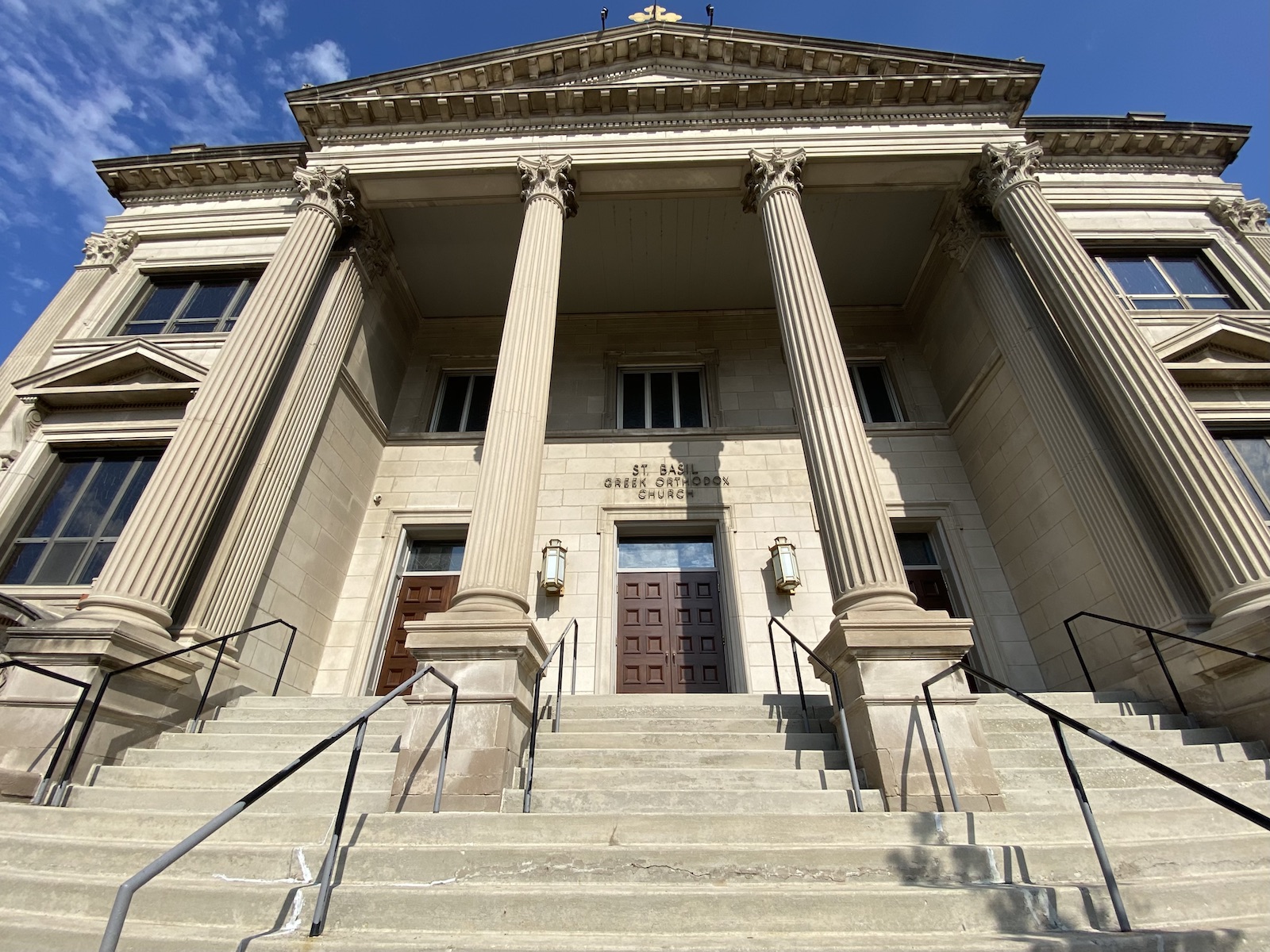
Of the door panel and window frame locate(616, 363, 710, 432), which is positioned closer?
the door panel

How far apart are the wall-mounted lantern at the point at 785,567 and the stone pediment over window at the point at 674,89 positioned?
7.59 m

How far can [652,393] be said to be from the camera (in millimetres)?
13484

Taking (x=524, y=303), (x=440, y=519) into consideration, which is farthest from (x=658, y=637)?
(x=524, y=303)

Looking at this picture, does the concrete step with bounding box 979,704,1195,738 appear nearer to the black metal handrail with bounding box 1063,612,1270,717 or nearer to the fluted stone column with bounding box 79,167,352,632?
the black metal handrail with bounding box 1063,612,1270,717

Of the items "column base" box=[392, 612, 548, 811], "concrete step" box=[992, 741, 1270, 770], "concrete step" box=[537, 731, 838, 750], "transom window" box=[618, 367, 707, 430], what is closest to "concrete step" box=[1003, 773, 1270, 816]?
"concrete step" box=[992, 741, 1270, 770]

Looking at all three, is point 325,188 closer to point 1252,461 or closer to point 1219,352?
point 1219,352

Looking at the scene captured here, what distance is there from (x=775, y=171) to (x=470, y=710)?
29.9 ft

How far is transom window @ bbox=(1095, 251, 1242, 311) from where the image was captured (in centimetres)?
1084

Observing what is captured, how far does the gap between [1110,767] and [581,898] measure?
5.08 meters

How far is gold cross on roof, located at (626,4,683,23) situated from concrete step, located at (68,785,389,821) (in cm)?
1353

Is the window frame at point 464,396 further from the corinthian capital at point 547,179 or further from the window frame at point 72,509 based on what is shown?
the window frame at point 72,509

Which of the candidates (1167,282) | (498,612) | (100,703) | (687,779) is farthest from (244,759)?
(1167,282)

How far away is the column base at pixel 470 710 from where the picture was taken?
498cm

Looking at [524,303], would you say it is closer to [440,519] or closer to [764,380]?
[440,519]
